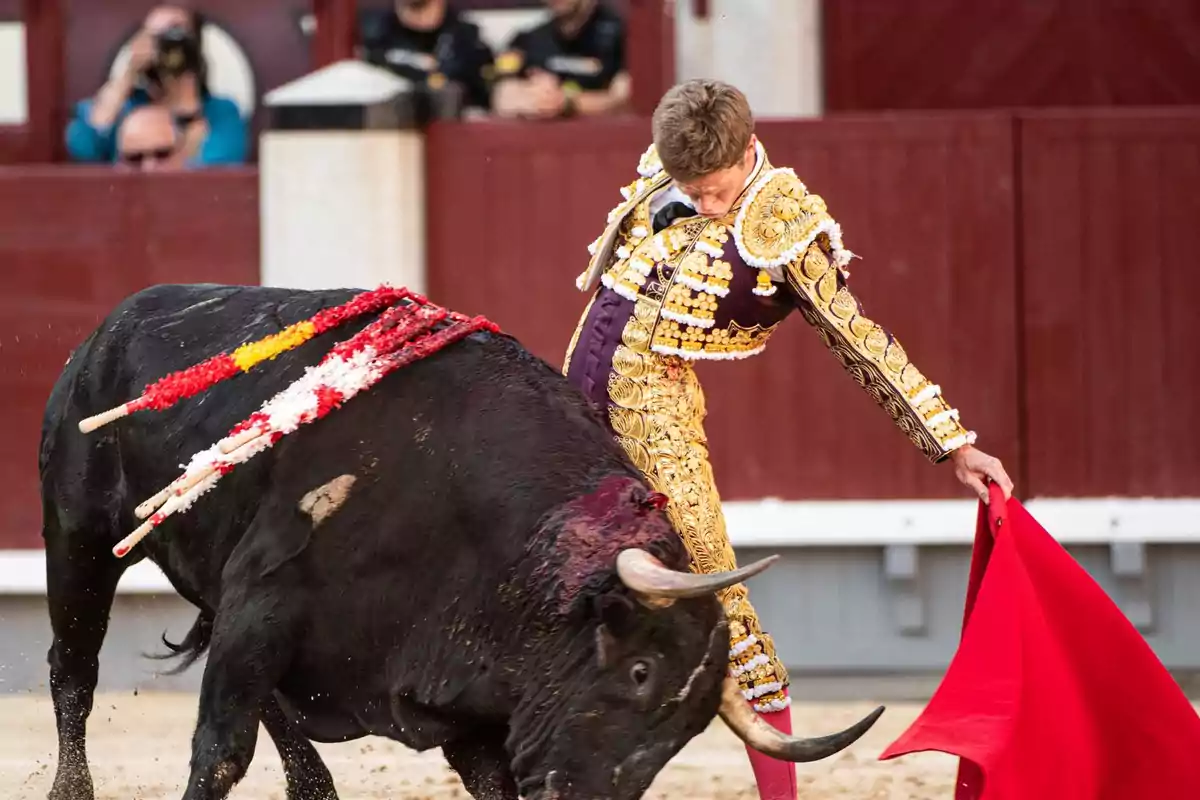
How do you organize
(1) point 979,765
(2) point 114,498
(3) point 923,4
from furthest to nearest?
(3) point 923,4 < (2) point 114,498 < (1) point 979,765

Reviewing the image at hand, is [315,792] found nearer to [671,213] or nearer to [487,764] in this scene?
[487,764]

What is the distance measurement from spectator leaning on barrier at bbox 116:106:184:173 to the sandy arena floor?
175 cm

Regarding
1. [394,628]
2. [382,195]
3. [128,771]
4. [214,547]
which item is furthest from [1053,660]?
[382,195]

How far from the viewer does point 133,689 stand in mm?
5926

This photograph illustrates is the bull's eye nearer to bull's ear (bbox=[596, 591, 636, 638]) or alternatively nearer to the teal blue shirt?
Result: bull's ear (bbox=[596, 591, 636, 638])

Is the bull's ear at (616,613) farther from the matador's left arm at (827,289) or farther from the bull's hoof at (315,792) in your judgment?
the bull's hoof at (315,792)

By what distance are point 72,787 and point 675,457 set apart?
4.61ft

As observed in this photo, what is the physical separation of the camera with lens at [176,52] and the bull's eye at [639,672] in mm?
3933

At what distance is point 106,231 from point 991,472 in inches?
138

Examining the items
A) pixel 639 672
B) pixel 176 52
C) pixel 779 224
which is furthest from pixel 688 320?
pixel 176 52

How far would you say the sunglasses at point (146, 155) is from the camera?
6367 millimetres

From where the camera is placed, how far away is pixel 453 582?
3205mm

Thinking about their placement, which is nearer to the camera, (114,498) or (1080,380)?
(114,498)

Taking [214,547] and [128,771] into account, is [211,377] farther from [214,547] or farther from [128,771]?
[128,771]
